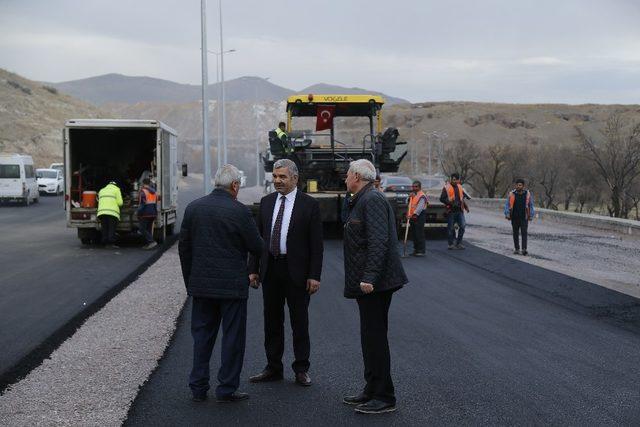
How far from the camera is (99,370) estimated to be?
7473 mm

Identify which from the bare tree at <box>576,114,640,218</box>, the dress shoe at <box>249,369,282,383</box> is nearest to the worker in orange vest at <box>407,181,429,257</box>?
the dress shoe at <box>249,369,282,383</box>

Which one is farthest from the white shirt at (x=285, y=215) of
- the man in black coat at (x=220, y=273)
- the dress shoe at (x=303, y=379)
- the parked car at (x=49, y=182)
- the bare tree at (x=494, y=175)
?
→ the bare tree at (x=494, y=175)

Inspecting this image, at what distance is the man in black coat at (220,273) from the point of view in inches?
254

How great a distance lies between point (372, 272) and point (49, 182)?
4638 cm

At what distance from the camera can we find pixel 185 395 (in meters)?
6.62

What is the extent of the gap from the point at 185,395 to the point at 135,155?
57.2 ft

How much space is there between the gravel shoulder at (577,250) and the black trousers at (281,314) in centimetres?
770

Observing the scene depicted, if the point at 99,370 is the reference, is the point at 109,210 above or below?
above

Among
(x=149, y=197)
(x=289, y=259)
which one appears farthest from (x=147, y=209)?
(x=289, y=259)

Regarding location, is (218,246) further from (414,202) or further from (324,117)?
(324,117)

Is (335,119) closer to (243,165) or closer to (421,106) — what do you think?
(243,165)

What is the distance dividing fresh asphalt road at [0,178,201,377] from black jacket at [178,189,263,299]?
7.22 feet

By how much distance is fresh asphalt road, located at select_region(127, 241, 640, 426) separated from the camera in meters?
6.10

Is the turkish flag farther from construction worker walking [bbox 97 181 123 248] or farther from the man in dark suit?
the man in dark suit
